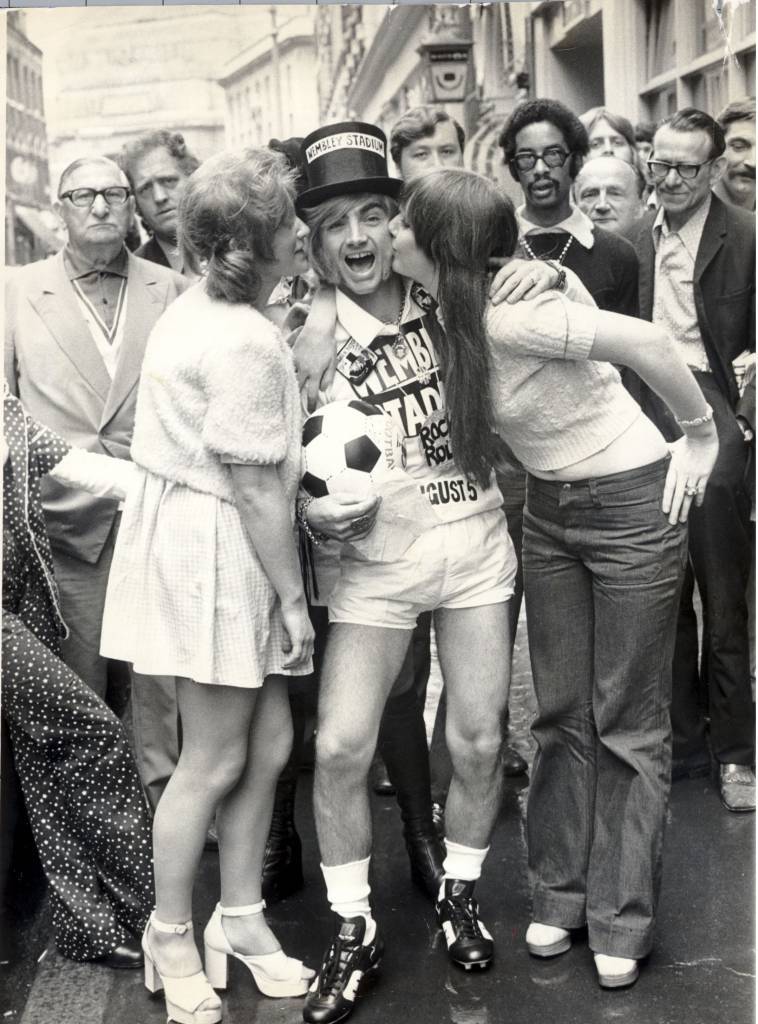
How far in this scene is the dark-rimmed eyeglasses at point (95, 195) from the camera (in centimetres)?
360

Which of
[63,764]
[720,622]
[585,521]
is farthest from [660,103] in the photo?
[63,764]

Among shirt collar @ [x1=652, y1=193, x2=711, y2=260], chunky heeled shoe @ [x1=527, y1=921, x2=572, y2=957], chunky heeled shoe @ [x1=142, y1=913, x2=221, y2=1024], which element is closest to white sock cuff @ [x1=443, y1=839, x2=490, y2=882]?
chunky heeled shoe @ [x1=527, y1=921, x2=572, y2=957]

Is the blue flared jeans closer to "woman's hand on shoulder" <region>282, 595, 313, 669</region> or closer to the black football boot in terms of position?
the black football boot

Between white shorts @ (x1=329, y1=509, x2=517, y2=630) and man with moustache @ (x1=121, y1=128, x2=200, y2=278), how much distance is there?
3.44 ft

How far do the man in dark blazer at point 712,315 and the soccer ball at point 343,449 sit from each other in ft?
2.89

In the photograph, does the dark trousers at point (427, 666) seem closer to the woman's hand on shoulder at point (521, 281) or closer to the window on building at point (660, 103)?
the woman's hand on shoulder at point (521, 281)

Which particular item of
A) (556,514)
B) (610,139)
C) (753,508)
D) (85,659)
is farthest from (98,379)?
(753,508)

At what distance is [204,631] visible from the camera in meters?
2.89

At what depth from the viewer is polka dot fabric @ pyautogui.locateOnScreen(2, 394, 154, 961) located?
10.6 ft

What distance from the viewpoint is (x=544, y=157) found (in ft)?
12.1

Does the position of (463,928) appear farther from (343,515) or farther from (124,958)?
(343,515)

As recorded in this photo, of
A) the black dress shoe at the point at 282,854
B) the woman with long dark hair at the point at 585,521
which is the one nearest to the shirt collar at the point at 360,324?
the woman with long dark hair at the point at 585,521

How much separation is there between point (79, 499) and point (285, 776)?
0.94 metres

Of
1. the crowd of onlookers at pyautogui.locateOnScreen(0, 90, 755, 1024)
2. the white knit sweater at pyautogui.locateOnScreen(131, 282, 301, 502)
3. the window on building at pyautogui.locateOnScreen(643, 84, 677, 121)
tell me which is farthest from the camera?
the window on building at pyautogui.locateOnScreen(643, 84, 677, 121)
